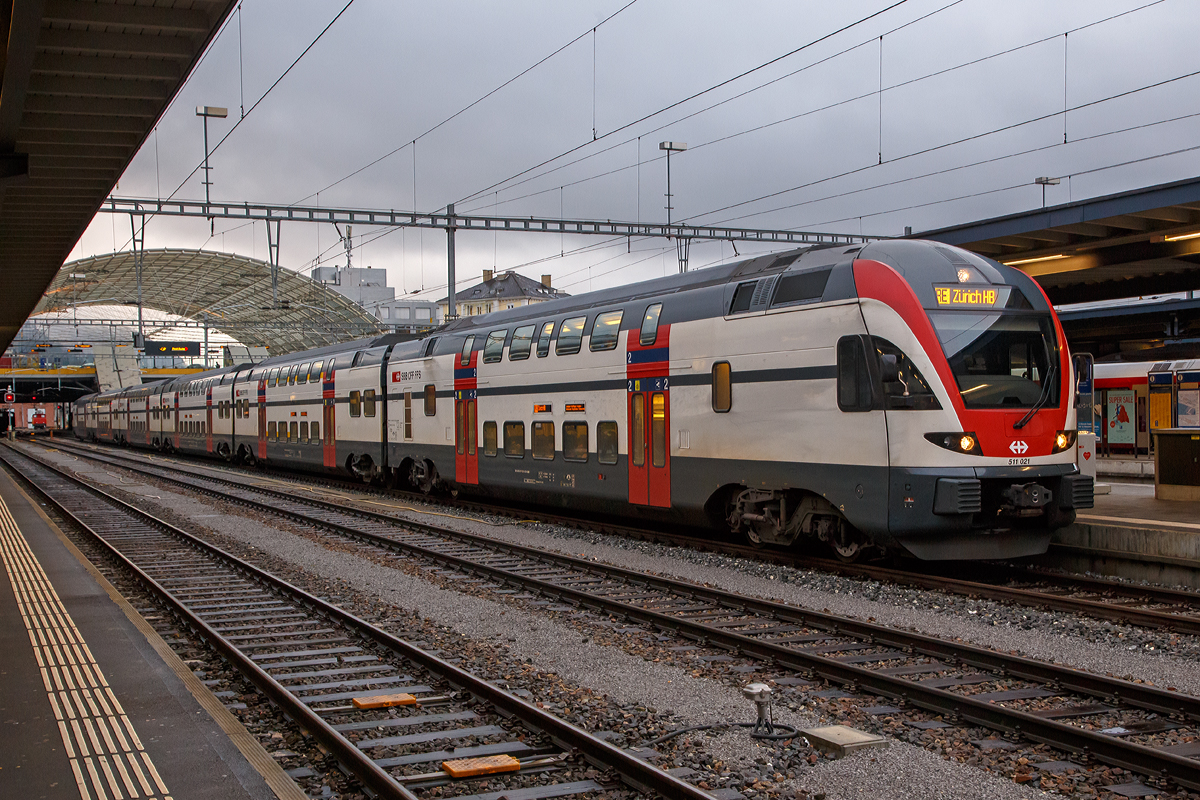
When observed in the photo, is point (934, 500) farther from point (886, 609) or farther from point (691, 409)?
point (691, 409)

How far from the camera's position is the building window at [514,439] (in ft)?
59.0

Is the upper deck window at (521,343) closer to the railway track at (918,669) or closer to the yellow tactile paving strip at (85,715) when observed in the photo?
the railway track at (918,669)

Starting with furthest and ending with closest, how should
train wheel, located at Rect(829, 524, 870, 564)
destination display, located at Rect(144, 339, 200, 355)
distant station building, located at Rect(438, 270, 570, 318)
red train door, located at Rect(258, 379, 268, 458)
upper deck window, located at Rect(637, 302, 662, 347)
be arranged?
distant station building, located at Rect(438, 270, 570, 318), destination display, located at Rect(144, 339, 200, 355), red train door, located at Rect(258, 379, 268, 458), upper deck window, located at Rect(637, 302, 662, 347), train wheel, located at Rect(829, 524, 870, 564)

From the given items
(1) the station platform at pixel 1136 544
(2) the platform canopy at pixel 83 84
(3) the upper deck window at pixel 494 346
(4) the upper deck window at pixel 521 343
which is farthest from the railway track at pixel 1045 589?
(2) the platform canopy at pixel 83 84

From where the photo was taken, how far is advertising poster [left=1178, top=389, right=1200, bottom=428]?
20.3m

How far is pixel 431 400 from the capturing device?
21156mm

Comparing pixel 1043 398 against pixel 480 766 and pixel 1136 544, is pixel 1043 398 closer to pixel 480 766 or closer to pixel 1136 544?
pixel 1136 544

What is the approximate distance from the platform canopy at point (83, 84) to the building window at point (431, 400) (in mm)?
7798

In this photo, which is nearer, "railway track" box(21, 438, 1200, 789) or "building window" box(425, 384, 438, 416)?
"railway track" box(21, 438, 1200, 789)

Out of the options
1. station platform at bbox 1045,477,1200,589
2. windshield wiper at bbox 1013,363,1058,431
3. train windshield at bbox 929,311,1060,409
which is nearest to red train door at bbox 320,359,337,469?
station platform at bbox 1045,477,1200,589

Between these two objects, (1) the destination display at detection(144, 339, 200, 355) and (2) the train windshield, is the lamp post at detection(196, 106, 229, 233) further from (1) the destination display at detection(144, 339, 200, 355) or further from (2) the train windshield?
(1) the destination display at detection(144, 339, 200, 355)

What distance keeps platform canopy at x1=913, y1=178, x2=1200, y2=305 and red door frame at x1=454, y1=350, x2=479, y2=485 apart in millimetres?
8823

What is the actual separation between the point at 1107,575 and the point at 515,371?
1010 cm

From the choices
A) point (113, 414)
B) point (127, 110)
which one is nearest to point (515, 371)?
point (127, 110)
